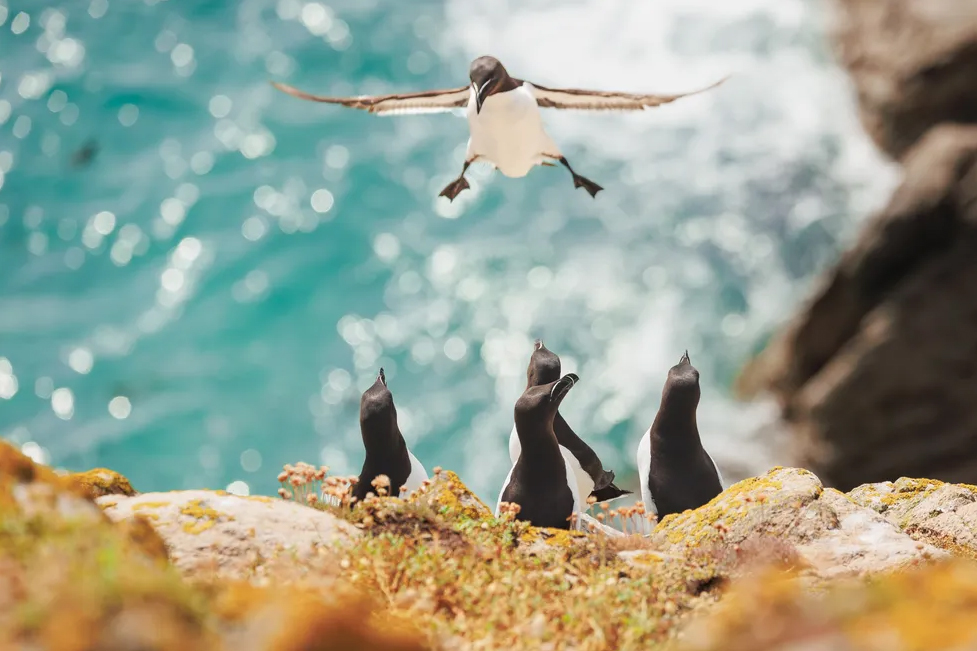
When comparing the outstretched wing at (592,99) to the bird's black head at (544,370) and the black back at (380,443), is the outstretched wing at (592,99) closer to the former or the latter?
the bird's black head at (544,370)

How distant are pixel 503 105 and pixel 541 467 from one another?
11.9 ft

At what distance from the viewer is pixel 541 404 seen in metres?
6.21

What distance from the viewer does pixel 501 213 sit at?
25062 millimetres

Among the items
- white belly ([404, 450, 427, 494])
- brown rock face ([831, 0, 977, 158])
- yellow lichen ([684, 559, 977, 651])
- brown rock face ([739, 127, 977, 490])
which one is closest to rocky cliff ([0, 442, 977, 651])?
yellow lichen ([684, 559, 977, 651])

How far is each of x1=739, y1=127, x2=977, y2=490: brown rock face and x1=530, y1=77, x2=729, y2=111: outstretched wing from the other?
8.75m

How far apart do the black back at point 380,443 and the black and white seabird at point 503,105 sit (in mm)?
2624

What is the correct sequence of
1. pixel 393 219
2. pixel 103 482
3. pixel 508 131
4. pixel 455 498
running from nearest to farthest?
1. pixel 103 482
2. pixel 455 498
3. pixel 508 131
4. pixel 393 219

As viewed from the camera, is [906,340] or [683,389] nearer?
[683,389]

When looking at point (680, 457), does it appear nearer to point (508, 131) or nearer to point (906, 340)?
point (508, 131)

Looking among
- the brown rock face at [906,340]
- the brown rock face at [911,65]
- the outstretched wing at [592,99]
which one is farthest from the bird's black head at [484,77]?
the brown rock face at [911,65]

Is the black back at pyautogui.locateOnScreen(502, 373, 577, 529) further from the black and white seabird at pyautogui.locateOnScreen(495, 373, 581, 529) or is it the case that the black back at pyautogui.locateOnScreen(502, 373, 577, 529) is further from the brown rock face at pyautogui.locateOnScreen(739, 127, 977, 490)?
the brown rock face at pyautogui.locateOnScreen(739, 127, 977, 490)

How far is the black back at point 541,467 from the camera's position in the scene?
6156 mm

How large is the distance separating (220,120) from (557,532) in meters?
24.4

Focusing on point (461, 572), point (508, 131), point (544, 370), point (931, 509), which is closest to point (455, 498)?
point (461, 572)
